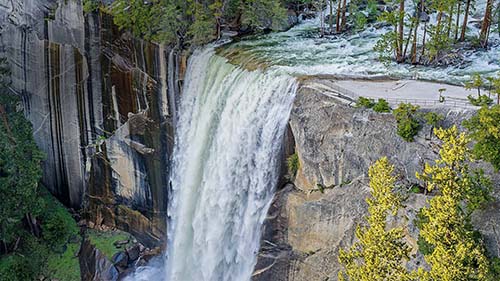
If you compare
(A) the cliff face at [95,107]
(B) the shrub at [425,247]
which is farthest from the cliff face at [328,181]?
(A) the cliff face at [95,107]

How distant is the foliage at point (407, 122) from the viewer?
1296 centimetres

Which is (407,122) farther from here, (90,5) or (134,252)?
(90,5)

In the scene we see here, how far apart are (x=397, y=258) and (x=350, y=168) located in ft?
11.3

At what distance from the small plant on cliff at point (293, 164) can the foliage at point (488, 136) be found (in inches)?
220

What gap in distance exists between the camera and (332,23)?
24.8m

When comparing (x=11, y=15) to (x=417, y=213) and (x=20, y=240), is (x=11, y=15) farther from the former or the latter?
(x=417, y=213)

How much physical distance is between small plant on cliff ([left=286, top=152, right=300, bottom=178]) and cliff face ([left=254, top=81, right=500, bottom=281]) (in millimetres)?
180

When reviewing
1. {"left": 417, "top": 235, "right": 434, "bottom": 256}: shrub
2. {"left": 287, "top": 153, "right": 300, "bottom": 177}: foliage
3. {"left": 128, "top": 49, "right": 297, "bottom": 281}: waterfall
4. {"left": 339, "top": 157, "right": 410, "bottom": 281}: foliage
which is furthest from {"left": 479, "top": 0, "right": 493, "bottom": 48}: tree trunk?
{"left": 417, "top": 235, "right": 434, "bottom": 256}: shrub

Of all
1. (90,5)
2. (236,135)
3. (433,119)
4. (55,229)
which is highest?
(90,5)

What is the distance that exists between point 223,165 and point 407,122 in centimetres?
680

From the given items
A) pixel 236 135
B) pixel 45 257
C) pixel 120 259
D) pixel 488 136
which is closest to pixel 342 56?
pixel 236 135

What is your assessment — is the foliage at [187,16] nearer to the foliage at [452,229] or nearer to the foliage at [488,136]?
the foliage at [488,136]

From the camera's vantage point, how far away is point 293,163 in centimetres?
1590

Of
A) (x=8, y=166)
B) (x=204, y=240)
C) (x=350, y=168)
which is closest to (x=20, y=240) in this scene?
(x=8, y=166)
